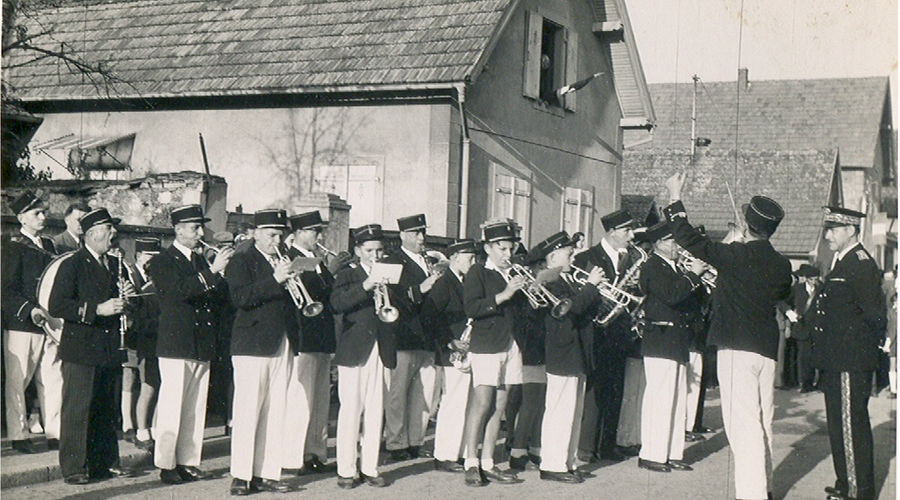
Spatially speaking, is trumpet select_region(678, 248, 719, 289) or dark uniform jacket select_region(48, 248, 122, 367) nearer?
dark uniform jacket select_region(48, 248, 122, 367)

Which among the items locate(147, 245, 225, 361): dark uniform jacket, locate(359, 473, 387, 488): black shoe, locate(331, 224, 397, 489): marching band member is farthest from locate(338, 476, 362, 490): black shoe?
locate(147, 245, 225, 361): dark uniform jacket

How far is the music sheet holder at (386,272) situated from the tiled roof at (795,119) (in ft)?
51.8

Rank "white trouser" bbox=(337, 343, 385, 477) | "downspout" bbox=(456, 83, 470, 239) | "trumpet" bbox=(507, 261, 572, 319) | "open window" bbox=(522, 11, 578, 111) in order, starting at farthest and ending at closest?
"open window" bbox=(522, 11, 578, 111), "downspout" bbox=(456, 83, 470, 239), "trumpet" bbox=(507, 261, 572, 319), "white trouser" bbox=(337, 343, 385, 477)

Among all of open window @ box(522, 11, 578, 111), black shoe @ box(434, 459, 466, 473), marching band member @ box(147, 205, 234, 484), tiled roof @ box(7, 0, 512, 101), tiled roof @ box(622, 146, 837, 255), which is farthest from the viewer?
tiled roof @ box(622, 146, 837, 255)

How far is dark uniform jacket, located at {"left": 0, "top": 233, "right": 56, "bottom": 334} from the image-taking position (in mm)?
8078

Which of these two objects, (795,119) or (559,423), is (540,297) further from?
(795,119)

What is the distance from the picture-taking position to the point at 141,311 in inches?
347

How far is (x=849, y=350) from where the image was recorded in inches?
298

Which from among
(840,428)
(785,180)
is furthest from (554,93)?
(840,428)

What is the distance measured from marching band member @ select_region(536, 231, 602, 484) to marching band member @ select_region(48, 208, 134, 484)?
327 cm

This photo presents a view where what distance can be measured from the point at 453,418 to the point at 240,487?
196 centimetres

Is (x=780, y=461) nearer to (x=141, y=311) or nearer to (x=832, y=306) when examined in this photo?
(x=832, y=306)

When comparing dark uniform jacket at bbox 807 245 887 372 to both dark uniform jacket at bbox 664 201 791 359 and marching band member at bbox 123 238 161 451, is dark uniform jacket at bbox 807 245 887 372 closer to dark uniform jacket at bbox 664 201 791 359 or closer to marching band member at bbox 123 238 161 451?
dark uniform jacket at bbox 664 201 791 359

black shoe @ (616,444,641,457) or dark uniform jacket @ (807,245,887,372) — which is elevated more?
dark uniform jacket @ (807,245,887,372)
